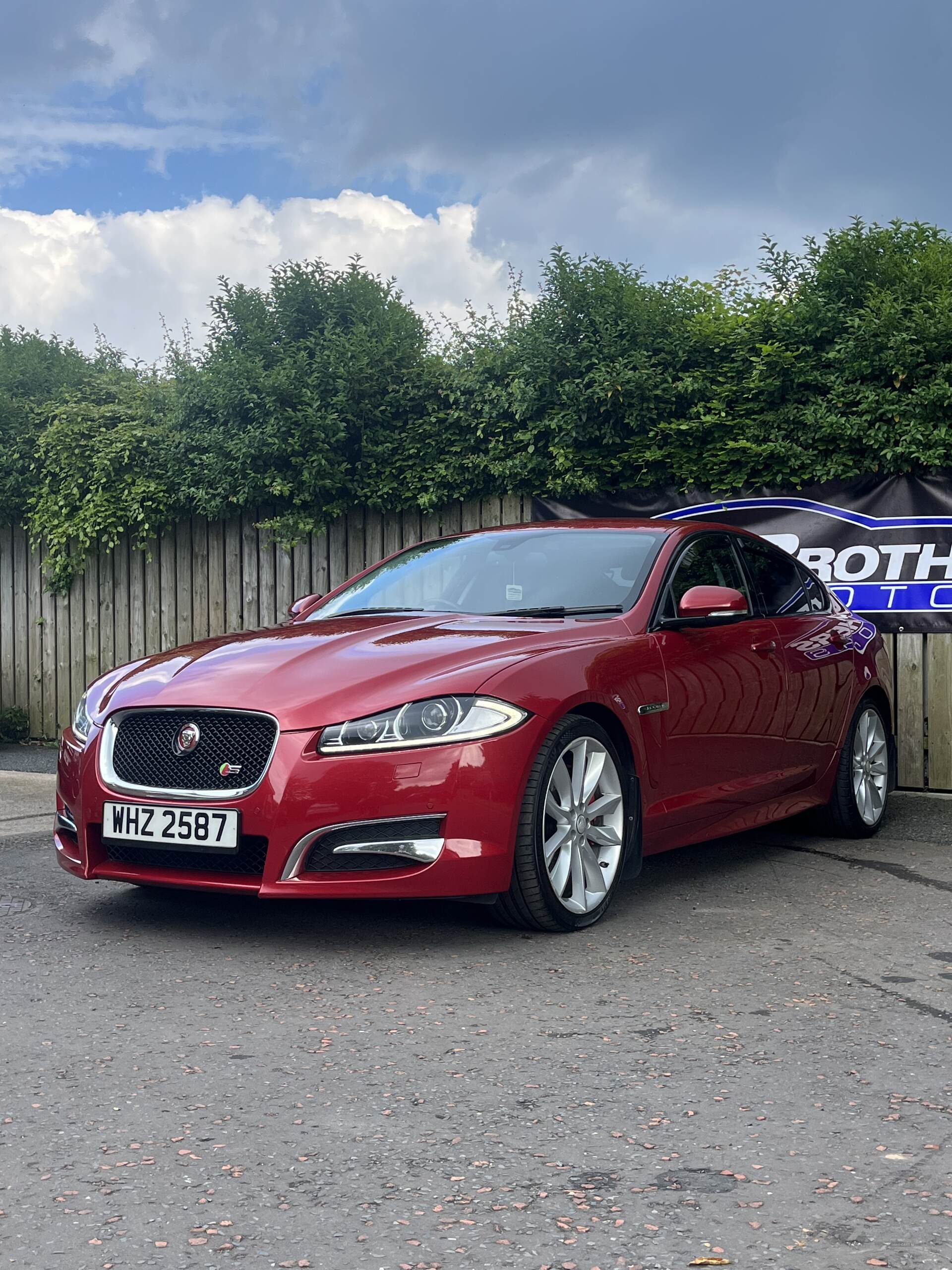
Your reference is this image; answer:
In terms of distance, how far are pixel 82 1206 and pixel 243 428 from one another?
8410 millimetres

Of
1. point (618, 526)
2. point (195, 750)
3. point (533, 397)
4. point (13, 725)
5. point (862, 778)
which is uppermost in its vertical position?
point (533, 397)

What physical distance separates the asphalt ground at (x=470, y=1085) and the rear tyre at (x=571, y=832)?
11 cm

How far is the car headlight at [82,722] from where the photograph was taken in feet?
16.9

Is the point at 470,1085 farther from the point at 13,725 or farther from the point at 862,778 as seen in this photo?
the point at 13,725

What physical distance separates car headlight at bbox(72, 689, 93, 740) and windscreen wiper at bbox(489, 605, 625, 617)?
5.26 ft

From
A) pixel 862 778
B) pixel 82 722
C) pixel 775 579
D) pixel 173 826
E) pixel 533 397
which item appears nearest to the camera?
pixel 173 826

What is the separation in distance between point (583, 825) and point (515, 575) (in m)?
1.44

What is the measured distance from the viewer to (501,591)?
19.3ft

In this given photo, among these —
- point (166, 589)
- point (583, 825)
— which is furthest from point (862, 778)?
point (166, 589)

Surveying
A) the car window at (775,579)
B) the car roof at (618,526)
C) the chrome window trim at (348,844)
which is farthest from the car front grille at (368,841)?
the car window at (775,579)

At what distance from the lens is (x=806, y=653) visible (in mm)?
6613

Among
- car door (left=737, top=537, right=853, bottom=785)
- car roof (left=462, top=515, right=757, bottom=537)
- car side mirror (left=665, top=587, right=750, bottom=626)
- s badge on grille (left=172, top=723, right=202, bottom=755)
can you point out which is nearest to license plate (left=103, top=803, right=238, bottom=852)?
s badge on grille (left=172, top=723, right=202, bottom=755)

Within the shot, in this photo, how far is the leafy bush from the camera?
39.7 ft

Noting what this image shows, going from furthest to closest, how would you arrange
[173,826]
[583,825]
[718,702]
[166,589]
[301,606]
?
[166,589], [301,606], [718,702], [583,825], [173,826]
